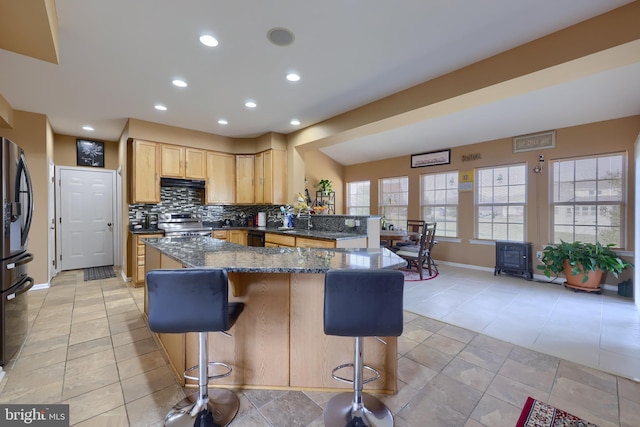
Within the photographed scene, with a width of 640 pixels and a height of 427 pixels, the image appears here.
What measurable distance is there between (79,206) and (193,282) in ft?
18.1

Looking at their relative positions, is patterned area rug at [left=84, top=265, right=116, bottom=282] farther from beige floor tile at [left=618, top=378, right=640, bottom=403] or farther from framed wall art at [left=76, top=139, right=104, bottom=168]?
beige floor tile at [left=618, top=378, right=640, bottom=403]

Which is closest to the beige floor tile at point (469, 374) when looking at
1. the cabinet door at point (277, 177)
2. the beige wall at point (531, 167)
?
the cabinet door at point (277, 177)

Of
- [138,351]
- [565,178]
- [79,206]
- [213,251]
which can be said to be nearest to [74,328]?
[138,351]

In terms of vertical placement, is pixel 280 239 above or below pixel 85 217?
below

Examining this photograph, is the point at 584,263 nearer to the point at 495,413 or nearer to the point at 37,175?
the point at 495,413

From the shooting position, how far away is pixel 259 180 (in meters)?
5.04

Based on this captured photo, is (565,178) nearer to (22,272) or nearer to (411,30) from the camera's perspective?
(411,30)

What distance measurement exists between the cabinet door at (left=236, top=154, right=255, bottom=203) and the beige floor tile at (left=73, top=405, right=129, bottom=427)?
383 centimetres

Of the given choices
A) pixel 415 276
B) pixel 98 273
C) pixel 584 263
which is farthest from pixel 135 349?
pixel 584 263

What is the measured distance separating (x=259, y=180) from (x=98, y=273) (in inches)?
133

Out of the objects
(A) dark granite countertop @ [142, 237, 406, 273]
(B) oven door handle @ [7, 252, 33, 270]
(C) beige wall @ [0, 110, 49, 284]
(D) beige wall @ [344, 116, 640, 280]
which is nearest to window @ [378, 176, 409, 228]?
(D) beige wall @ [344, 116, 640, 280]

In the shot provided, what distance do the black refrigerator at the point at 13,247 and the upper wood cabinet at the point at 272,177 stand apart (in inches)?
116

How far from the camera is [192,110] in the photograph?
372 cm

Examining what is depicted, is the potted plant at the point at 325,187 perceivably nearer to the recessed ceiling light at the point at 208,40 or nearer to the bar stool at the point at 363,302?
the recessed ceiling light at the point at 208,40
